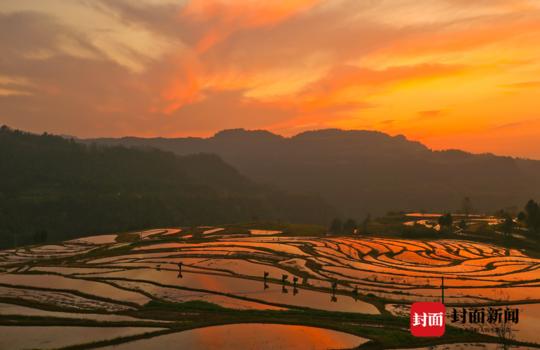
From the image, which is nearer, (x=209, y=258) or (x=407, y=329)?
(x=407, y=329)

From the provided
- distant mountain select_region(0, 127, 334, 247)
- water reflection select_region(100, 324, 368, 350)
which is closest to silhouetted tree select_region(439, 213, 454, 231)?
distant mountain select_region(0, 127, 334, 247)

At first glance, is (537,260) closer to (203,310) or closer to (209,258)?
(209,258)

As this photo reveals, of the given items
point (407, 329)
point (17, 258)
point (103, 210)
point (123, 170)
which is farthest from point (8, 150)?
point (407, 329)
